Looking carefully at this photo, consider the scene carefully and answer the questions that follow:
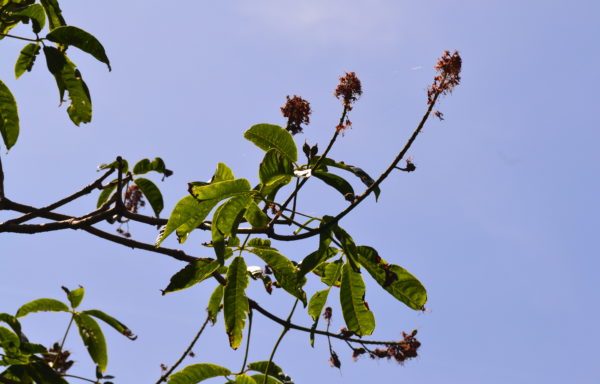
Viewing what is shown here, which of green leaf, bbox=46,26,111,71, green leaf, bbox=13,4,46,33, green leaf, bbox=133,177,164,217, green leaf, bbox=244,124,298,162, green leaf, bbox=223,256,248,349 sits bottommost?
green leaf, bbox=223,256,248,349

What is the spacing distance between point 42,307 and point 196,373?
0.82m

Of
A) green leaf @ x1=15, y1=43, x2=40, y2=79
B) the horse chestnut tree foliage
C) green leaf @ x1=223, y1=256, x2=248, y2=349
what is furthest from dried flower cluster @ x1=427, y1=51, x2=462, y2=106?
green leaf @ x1=15, y1=43, x2=40, y2=79

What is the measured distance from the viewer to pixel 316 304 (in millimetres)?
2266

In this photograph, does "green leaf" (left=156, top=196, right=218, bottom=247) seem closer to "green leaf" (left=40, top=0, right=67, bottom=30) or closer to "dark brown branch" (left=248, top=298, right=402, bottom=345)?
"dark brown branch" (left=248, top=298, right=402, bottom=345)

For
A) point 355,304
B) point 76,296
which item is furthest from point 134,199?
point 355,304

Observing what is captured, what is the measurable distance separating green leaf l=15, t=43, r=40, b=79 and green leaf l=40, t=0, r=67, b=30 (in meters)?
0.13

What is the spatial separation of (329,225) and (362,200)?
0.42ft

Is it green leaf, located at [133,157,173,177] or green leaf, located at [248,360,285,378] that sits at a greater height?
green leaf, located at [133,157,173,177]

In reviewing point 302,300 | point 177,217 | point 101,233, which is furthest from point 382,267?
point 101,233

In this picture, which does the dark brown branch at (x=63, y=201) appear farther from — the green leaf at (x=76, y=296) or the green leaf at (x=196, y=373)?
the green leaf at (x=196, y=373)

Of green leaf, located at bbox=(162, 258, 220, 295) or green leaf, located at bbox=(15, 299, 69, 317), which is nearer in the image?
green leaf, located at bbox=(162, 258, 220, 295)

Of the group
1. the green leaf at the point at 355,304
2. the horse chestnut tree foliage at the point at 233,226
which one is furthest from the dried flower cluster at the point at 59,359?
the green leaf at the point at 355,304

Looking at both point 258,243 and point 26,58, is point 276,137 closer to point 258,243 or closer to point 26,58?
point 258,243

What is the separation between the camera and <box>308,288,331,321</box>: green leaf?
225cm
